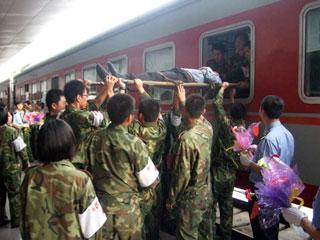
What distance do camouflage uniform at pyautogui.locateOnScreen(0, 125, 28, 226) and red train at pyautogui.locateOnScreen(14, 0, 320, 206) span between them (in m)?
2.02

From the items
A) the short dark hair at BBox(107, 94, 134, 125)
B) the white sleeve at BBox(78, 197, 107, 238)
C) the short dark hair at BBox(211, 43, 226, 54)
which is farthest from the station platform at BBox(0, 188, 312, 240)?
the white sleeve at BBox(78, 197, 107, 238)

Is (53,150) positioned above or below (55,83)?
below

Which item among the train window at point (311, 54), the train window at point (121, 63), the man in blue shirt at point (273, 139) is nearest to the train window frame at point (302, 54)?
the train window at point (311, 54)

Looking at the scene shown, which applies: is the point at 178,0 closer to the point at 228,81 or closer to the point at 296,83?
the point at 228,81

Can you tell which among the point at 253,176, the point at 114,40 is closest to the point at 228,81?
the point at 253,176

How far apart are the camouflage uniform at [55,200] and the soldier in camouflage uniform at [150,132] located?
4.81ft

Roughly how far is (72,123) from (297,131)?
2.01m

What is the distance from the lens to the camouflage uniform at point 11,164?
16.6ft

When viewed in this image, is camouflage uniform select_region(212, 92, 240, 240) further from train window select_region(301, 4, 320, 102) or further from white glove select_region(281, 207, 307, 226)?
white glove select_region(281, 207, 307, 226)

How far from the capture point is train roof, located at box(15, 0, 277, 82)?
4189 mm

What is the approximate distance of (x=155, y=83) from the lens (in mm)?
3803

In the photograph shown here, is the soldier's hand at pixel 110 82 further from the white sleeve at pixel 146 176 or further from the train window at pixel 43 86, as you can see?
the train window at pixel 43 86

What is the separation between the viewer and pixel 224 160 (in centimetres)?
397

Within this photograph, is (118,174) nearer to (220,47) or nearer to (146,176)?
(146,176)
